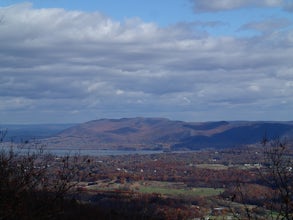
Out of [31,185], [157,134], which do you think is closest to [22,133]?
[31,185]

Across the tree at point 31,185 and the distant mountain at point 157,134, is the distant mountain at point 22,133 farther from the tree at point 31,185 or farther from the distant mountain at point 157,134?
the distant mountain at point 157,134

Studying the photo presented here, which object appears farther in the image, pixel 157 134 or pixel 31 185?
pixel 157 134

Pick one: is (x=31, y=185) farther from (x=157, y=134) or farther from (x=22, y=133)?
(x=157, y=134)

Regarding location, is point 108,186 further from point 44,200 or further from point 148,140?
point 148,140

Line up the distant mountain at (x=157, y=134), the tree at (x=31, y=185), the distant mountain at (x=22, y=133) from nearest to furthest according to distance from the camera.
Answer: the tree at (x=31, y=185)
the distant mountain at (x=22, y=133)
the distant mountain at (x=157, y=134)

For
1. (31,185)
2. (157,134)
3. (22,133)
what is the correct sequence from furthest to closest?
A: (157,134) < (22,133) < (31,185)

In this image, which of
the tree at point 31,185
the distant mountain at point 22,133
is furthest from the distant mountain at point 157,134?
the tree at point 31,185

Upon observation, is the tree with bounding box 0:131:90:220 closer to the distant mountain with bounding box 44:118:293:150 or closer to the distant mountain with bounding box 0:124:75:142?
the distant mountain with bounding box 0:124:75:142

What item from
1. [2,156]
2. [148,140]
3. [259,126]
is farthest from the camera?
[148,140]

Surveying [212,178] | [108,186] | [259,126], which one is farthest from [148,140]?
[108,186]
